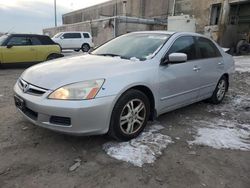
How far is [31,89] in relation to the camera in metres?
3.14

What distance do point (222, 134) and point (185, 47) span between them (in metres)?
1.55

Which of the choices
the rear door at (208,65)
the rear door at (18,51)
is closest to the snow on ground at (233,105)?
the rear door at (208,65)

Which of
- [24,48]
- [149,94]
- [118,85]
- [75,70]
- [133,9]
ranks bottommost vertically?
[24,48]

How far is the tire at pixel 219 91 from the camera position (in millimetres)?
5309

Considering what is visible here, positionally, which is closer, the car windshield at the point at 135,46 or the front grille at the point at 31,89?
the front grille at the point at 31,89

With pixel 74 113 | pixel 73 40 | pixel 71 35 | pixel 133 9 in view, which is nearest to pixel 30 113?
pixel 74 113

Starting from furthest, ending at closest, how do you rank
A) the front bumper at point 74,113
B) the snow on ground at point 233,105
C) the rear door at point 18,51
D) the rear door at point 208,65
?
the rear door at point 18,51, the snow on ground at point 233,105, the rear door at point 208,65, the front bumper at point 74,113

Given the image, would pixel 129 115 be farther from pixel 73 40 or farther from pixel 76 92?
pixel 73 40

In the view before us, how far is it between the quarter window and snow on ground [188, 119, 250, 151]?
1177 mm

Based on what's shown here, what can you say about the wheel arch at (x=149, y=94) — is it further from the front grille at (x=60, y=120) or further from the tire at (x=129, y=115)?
the front grille at (x=60, y=120)

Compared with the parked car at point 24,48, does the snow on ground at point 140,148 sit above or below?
below

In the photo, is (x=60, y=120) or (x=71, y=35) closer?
(x=60, y=120)

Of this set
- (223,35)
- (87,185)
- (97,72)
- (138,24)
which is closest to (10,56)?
(97,72)

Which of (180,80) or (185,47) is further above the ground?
(185,47)
